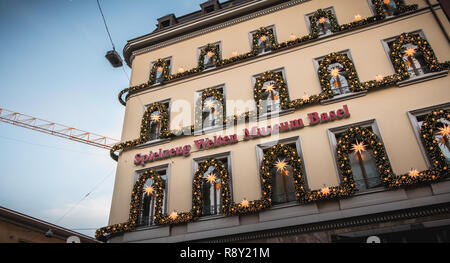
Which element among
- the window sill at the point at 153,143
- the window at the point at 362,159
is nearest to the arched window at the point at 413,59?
the window at the point at 362,159

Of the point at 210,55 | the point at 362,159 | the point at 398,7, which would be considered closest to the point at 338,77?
the point at 362,159

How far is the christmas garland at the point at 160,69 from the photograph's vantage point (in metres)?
17.5

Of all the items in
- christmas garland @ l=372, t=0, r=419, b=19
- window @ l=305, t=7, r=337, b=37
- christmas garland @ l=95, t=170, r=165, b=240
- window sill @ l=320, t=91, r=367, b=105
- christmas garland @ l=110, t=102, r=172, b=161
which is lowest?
christmas garland @ l=95, t=170, r=165, b=240

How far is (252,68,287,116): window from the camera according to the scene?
1399cm

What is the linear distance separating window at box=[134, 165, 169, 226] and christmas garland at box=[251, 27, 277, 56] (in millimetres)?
7573

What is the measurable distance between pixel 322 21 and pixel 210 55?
615 centimetres

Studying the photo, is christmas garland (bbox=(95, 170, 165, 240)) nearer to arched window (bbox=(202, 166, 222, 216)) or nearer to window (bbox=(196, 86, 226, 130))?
arched window (bbox=(202, 166, 222, 216))

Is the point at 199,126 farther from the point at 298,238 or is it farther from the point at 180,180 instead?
the point at 298,238

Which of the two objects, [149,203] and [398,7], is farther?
[398,7]

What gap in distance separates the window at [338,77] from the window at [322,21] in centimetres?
187

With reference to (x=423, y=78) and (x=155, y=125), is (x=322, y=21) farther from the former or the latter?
(x=155, y=125)

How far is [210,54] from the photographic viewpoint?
56.3 feet

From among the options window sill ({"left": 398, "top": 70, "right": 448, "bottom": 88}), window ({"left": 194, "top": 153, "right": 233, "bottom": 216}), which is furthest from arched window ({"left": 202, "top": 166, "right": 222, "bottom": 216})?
window sill ({"left": 398, "top": 70, "right": 448, "bottom": 88})

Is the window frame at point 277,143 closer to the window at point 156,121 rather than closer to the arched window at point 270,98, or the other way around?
the arched window at point 270,98
